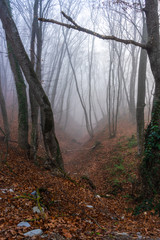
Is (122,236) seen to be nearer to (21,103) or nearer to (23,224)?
(23,224)

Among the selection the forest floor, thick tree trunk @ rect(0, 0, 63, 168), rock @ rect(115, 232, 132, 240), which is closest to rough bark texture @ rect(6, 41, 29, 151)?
the forest floor

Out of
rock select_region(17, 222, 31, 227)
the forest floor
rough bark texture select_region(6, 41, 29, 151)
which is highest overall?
rough bark texture select_region(6, 41, 29, 151)

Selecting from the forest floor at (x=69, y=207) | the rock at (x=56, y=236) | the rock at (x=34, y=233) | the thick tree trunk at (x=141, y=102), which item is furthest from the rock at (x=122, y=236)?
the thick tree trunk at (x=141, y=102)

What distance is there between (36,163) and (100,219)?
3534 mm

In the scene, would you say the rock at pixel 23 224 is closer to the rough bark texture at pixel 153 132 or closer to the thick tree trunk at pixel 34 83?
the rough bark texture at pixel 153 132

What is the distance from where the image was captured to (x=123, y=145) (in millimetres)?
10102

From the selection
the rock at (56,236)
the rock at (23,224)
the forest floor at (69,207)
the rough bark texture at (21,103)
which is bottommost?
the forest floor at (69,207)

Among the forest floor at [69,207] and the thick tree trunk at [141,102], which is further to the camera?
the thick tree trunk at [141,102]

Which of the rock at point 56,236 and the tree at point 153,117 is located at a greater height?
the tree at point 153,117

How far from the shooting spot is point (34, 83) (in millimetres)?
5836

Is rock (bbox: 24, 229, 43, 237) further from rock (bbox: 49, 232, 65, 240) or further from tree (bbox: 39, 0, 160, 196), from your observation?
tree (bbox: 39, 0, 160, 196)

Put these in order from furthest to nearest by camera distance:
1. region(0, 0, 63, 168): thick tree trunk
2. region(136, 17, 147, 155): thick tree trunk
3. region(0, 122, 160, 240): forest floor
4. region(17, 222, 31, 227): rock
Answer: region(136, 17, 147, 155): thick tree trunk, region(0, 0, 63, 168): thick tree trunk, region(0, 122, 160, 240): forest floor, region(17, 222, 31, 227): rock

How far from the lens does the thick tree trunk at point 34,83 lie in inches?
224

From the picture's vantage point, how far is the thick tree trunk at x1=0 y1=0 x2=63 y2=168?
5699 millimetres
